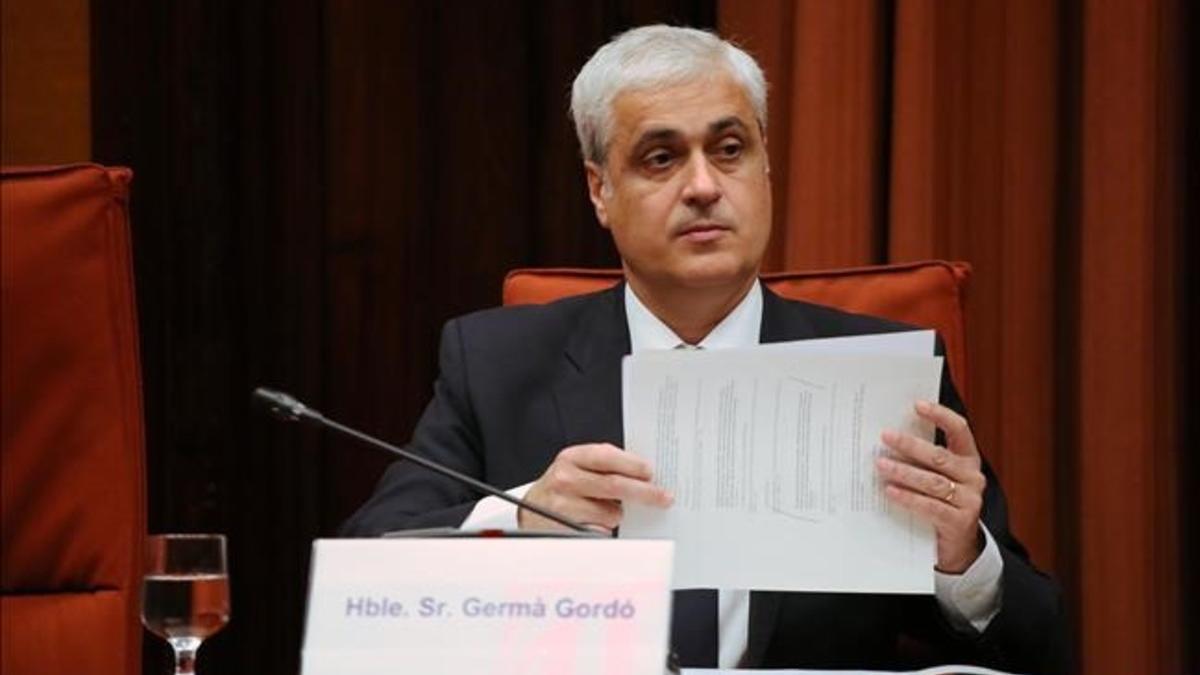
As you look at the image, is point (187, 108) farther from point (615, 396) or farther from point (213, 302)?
point (615, 396)

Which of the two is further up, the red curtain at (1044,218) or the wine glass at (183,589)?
the red curtain at (1044,218)

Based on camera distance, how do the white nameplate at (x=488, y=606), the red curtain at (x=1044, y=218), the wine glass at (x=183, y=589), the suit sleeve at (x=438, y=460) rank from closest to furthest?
the white nameplate at (x=488, y=606), the wine glass at (x=183, y=589), the suit sleeve at (x=438, y=460), the red curtain at (x=1044, y=218)

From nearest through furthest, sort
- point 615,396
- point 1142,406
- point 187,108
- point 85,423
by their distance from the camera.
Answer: point 85,423 < point 615,396 < point 1142,406 < point 187,108

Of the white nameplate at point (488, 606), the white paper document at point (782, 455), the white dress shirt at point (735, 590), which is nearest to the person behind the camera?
the white nameplate at point (488, 606)

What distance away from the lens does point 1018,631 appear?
2146mm

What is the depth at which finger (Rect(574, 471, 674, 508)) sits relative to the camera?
1918mm

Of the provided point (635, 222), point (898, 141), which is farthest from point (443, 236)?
point (635, 222)

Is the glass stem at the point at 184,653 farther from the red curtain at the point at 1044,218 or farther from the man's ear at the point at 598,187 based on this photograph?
the red curtain at the point at 1044,218

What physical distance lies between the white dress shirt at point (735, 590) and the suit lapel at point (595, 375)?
21 millimetres

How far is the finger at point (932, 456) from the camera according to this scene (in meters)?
1.93

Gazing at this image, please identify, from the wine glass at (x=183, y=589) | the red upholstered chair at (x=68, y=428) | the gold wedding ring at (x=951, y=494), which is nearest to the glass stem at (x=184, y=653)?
the wine glass at (x=183, y=589)

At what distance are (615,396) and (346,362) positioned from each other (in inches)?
45.3

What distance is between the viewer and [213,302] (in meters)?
3.36

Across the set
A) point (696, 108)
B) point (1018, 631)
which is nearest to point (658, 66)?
point (696, 108)
